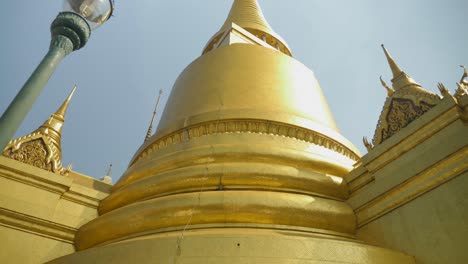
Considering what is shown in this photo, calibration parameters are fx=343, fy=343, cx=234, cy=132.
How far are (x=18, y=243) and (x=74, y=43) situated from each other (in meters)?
1.81

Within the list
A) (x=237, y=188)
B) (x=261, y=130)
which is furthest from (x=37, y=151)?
(x=261, y=130)

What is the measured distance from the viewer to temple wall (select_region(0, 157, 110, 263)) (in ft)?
9.90

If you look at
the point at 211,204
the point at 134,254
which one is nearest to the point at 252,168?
the point at 211,204

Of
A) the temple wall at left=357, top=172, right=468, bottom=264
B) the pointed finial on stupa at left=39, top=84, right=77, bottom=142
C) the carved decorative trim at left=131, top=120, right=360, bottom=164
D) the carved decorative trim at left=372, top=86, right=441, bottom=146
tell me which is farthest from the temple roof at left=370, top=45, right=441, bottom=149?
the pointed finial on stupa at left=39, top=84, right=77, bottom=142

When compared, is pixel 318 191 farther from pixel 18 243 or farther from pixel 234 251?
pixel 18 243

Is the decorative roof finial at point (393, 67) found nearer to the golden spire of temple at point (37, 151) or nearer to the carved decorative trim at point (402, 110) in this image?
the carved decorative trim at point (402, 110)

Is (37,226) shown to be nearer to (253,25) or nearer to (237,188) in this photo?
(237,188)

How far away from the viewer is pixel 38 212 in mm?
3240

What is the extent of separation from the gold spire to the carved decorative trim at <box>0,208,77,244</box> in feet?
18.8

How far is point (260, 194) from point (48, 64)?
197 centimetres

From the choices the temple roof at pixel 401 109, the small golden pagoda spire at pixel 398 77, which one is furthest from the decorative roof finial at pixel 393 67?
the temple roof at pixel 401 109

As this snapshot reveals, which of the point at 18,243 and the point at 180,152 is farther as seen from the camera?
the point at 180,152

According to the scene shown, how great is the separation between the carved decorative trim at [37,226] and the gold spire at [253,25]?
572 centimetres

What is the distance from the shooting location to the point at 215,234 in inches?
92.3
